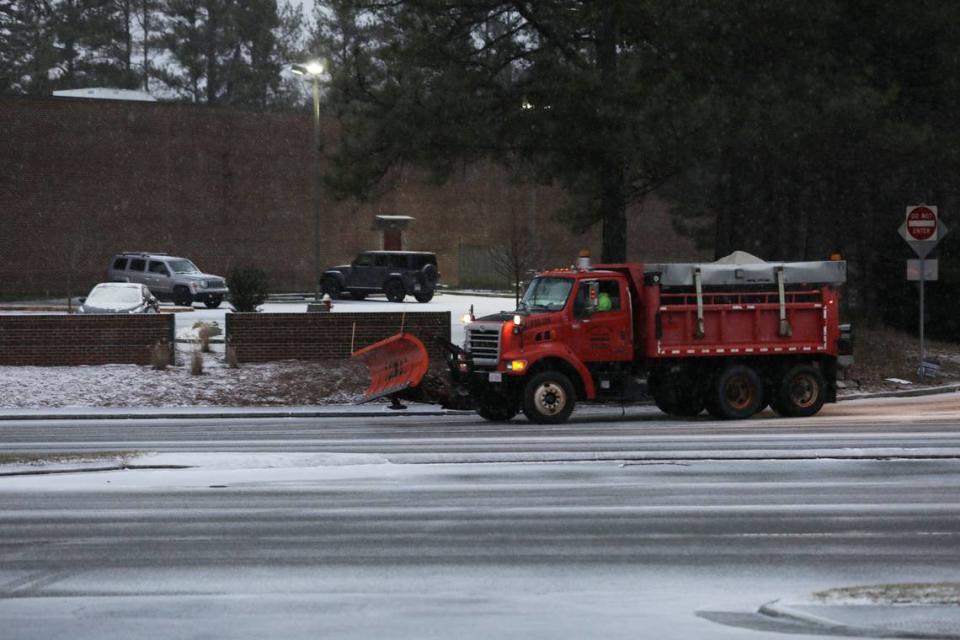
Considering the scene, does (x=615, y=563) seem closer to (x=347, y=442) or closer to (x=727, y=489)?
(x=727, y=489)

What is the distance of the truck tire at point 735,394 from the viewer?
77.8ft

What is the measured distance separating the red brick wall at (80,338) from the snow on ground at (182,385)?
16.3 inches

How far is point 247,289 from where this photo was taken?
36.6 metres

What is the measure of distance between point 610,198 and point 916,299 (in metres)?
13.8

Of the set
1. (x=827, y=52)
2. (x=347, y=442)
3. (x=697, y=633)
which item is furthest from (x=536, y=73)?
(x=697, y=633)

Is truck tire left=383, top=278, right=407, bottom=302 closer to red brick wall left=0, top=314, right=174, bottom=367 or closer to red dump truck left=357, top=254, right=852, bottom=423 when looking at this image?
red brick wall left=0, top=314, right=174, bottom=367

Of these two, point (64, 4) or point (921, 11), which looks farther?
point (64, 4)

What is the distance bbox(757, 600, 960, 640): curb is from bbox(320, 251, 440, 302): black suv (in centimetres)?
4487

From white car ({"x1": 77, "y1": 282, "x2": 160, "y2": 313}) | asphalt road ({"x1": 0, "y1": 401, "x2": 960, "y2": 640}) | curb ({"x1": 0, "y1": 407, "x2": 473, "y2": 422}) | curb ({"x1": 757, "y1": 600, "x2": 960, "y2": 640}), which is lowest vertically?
curb ({"x1": 0, "y1": 407, "x2": 473, "y2": 422})

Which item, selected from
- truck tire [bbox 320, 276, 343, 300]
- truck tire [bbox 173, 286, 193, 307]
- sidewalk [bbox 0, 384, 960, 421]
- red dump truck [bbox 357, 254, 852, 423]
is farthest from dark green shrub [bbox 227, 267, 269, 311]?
truck tire [bbox 320, 276, 343, 300]

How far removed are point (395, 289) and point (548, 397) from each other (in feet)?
102

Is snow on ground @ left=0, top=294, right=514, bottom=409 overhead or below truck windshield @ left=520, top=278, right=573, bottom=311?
below

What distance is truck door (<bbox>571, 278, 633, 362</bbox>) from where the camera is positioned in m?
23.0

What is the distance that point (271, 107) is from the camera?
91.2m
